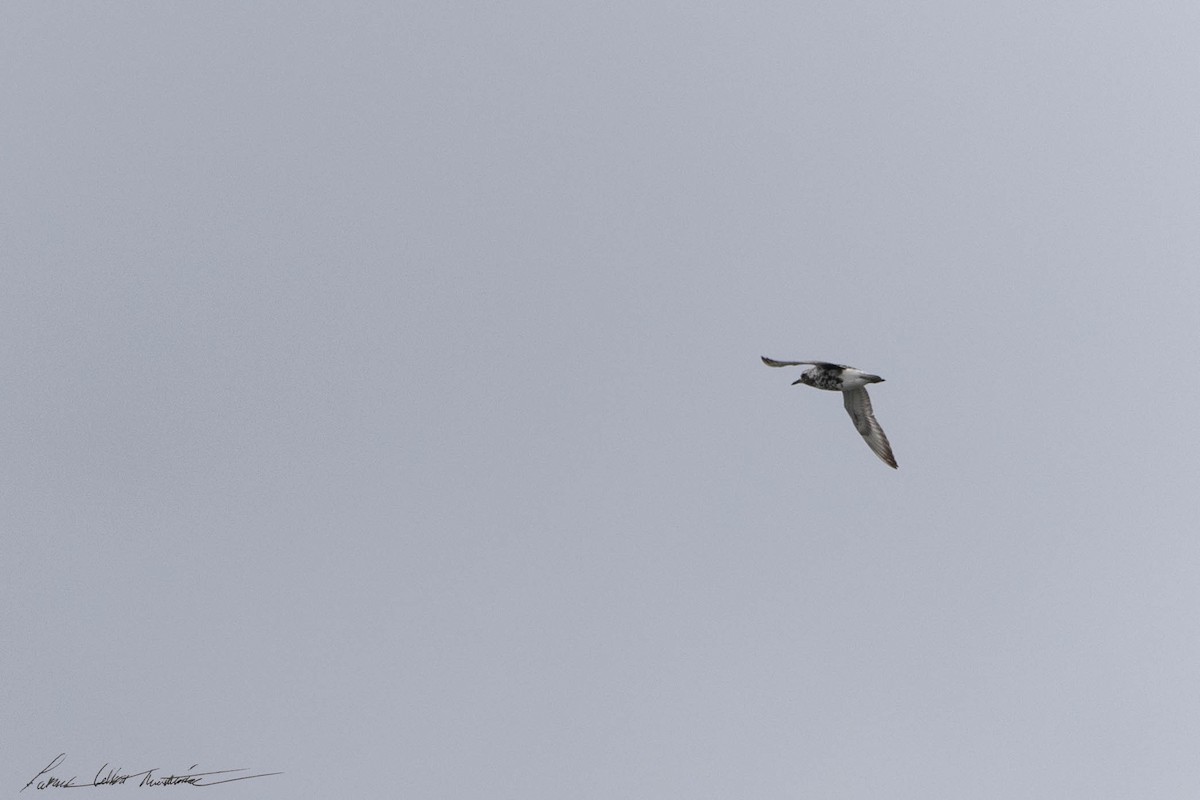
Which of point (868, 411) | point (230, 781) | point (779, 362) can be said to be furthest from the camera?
point (868, 411)

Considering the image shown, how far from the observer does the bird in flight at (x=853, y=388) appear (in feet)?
254

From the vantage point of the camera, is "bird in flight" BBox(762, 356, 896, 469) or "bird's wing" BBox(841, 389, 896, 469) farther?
"bird's wing" BBox(841, 389, 896, 469)

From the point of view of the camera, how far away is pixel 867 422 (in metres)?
82.8

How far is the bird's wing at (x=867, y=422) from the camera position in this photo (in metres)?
81.4

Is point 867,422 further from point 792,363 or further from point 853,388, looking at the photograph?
point 792,363

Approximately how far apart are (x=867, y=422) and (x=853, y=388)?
12.9 feet

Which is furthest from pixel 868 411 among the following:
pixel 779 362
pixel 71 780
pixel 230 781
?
pixel 71 780

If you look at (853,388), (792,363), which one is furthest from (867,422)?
(792,363)

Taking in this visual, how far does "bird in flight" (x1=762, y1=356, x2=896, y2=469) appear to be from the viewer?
7750cm

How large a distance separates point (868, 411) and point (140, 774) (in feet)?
177

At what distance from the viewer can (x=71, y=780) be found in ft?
208

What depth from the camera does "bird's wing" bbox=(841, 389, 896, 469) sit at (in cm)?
8144

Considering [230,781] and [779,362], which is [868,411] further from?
[230,781]

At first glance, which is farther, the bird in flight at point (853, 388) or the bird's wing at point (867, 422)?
the bird's wing at point (867, 422)
